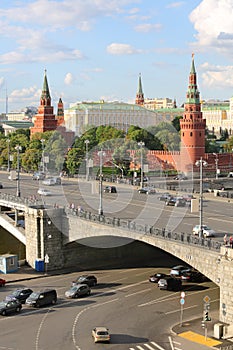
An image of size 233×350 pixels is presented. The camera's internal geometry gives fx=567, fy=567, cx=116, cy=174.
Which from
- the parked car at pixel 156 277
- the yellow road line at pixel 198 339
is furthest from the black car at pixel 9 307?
the yellow road line at pixel 198 339

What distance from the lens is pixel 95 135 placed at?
134m

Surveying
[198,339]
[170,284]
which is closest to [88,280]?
[170,284]

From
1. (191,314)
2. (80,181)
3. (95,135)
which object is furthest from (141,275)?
(95,135)

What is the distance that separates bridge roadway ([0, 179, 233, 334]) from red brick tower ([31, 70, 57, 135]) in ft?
304

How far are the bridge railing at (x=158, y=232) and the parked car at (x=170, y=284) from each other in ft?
11.2

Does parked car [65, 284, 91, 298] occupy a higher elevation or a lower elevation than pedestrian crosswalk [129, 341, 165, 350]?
higher

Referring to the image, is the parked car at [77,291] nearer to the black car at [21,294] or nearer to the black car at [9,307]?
the black car at [21,294]

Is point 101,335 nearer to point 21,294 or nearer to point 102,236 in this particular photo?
point 21,294

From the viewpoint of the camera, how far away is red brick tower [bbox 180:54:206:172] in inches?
4680

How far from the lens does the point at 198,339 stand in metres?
31.2

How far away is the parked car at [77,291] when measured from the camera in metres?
39.7

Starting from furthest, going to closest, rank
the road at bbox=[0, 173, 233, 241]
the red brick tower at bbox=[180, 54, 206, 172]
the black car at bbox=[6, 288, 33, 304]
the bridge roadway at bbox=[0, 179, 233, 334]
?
the red brick tower at bbox=[180, 54, 206, 172] < the road at bbox=[0, 173, 233, 241] < the black car at bbox=[6, 288, 33, 304] < the bridge roadway at bbox=[0, 179, 233, 334]

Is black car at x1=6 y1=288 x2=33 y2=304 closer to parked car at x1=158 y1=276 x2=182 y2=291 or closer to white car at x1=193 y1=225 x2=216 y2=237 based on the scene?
parked car at x1=158 y1=276 x2=182 y2=291

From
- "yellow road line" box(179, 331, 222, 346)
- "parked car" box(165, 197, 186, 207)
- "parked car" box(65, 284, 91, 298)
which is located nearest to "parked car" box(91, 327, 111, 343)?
"yellow road line" box(179, 331, 222, 346)
